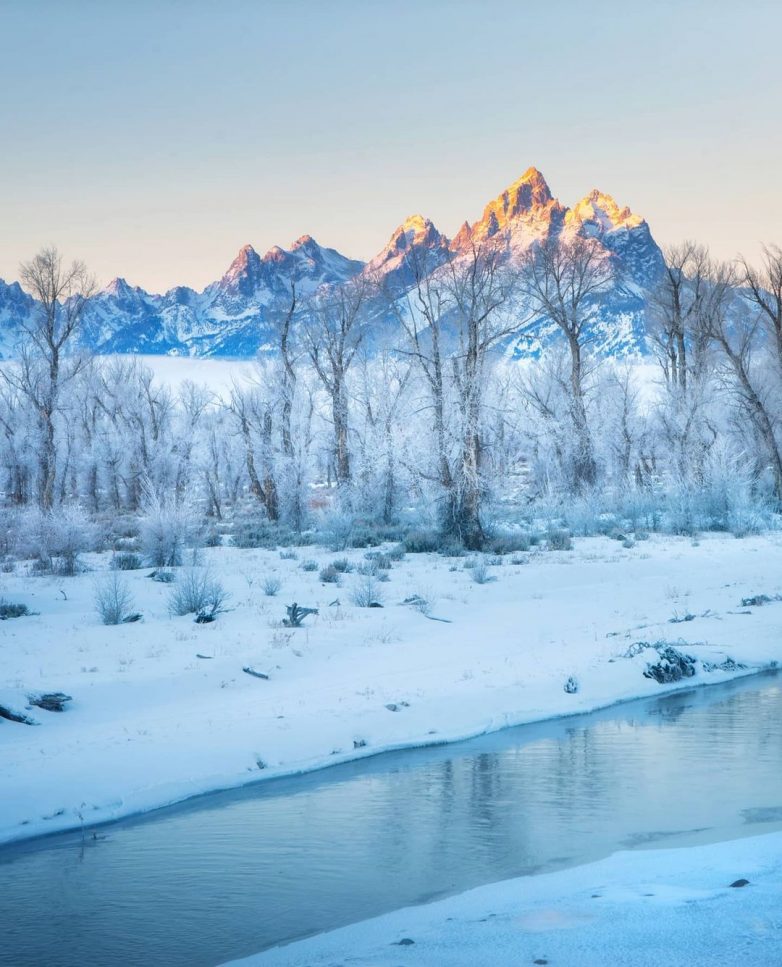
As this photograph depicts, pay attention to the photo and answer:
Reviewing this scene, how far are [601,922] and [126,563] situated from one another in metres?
17.9

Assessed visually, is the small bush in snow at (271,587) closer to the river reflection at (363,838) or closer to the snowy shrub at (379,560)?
the snowy shrub at (379,560)

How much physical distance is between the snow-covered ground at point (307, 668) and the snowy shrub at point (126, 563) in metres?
2.05

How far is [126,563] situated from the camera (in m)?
19.9

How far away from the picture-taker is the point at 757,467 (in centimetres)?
3525

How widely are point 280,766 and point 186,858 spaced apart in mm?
1959

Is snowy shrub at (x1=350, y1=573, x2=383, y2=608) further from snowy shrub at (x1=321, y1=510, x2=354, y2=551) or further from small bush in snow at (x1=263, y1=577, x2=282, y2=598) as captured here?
snowy shrub at (x1=321, y1=510, x2=354, y2=551)

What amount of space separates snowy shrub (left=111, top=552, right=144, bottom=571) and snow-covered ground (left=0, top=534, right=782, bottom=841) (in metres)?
2.05

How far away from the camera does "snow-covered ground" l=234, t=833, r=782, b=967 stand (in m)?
3.03

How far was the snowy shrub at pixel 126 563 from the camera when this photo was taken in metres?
19.6

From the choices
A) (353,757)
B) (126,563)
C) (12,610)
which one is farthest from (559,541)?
(353,757)

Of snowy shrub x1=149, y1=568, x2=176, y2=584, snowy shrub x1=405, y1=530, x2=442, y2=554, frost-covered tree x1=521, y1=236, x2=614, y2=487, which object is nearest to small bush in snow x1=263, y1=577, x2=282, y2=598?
snowy shrub x1=149, y1=568, x2=176, y2=584

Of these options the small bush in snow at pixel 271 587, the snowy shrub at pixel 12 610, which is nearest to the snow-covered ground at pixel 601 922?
the snowy shrub at pixel 12 610

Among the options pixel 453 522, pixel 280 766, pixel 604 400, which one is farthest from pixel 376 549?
pixel 604 400

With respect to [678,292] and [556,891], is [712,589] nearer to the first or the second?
[556,891]
